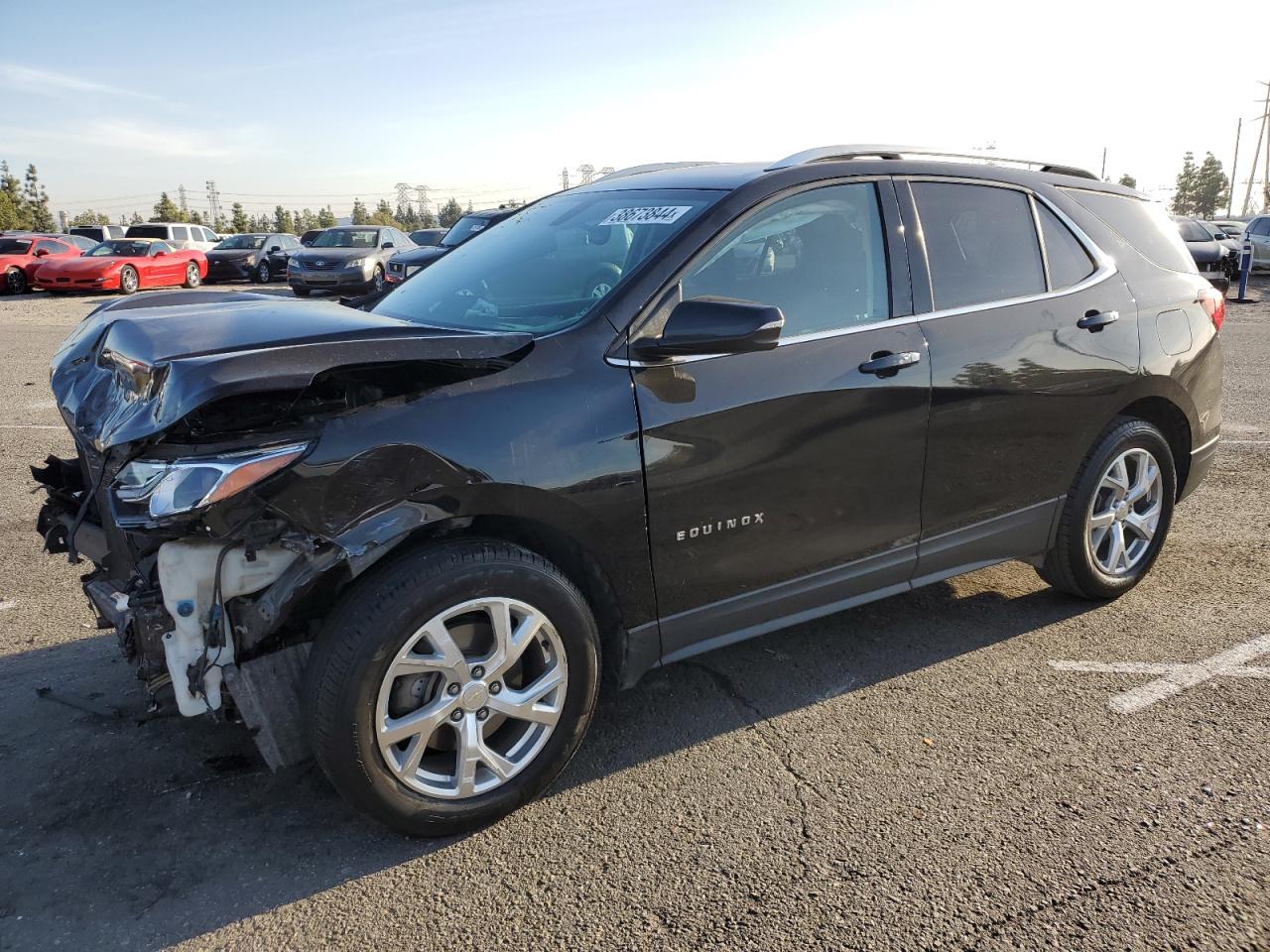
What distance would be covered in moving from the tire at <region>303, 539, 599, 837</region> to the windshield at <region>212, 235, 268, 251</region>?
2886 cm

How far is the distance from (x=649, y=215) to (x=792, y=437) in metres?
0.97

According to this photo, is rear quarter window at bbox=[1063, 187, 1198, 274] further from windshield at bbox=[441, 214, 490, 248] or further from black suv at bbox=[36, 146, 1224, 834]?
windshield at bbox=[441, 214, 490, 248]

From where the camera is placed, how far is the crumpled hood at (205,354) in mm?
2320

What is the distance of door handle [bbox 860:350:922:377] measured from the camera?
3237 mm

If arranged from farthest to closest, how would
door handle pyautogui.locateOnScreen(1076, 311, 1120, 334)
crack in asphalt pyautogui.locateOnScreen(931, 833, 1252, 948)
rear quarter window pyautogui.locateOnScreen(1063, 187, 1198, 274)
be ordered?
1. rear quarter window pyautogui.locateOnScreen(1063, 187, 1198, 274)
2. door handle pyautogui.locateOnScreen(1076, 311, 1120, 334)
3. crack in asphalt pyautogui.locateOnScreen(931, 833, 1252, 948)

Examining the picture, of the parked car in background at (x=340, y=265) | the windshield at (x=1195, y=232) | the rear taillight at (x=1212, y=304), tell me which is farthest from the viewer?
the windshield at (x=1195, y=232)

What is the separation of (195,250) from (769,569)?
2681 centimetres

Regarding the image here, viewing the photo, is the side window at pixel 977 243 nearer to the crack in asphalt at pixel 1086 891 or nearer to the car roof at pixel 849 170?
the car roof at pixel 849 170

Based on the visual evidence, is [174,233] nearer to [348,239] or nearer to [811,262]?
[348,239]

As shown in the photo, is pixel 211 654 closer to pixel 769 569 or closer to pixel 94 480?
pixel 94 480

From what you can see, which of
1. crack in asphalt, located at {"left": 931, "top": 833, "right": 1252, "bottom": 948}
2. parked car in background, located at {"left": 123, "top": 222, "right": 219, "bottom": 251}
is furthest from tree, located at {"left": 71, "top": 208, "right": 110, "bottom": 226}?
crack in asphalt, located at {"left": 931, "top": 833, "right": 1252, "bottom": 948}

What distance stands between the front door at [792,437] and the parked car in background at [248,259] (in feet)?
89.8

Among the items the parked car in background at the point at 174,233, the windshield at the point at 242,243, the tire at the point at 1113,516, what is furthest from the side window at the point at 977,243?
the parked car in background at the point at 174,233

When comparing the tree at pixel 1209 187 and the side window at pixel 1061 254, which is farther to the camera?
the tree at pixel 1209 187
